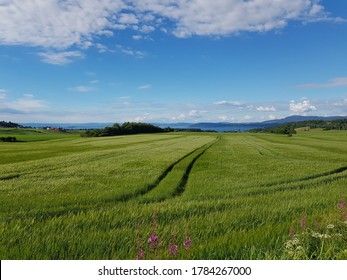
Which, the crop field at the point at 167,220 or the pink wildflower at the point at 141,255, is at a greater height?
the pink wildflower at the point at 141,255

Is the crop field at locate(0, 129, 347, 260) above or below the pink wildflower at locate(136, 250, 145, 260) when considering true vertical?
below

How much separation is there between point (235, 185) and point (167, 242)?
429 inches

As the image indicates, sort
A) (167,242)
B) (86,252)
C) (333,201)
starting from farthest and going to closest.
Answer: (333,201)
(167,242)
(86,252)

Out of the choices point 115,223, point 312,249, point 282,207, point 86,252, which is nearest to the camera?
point 312,249

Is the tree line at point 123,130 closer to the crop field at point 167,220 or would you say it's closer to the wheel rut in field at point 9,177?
the wheel rut in field at point 9,177

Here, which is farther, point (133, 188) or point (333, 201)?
point (133, 188)

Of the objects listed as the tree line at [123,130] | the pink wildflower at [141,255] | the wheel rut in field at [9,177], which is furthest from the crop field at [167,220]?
the tree line at [123,130]

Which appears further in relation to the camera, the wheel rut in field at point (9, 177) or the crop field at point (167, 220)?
the wheel rut in field at point (9, 177)

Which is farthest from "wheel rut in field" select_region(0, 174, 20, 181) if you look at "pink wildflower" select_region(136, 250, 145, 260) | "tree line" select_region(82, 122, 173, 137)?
"tree line" select_region(82, 122, 173, 137)

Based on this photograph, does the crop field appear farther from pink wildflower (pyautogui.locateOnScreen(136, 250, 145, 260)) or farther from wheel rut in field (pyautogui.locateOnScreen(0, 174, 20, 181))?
wheel rut in field (pyautogui.locateOnScreen(0, 174, 20, 181))

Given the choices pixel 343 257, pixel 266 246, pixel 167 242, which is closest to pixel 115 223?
pixel 167 242

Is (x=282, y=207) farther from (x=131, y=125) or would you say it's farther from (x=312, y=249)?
(x=131, y=125)

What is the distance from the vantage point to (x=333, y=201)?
13344 millimetres

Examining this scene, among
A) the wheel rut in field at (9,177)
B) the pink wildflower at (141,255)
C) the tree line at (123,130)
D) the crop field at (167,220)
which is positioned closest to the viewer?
the pink wildflower at (141,255)
